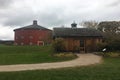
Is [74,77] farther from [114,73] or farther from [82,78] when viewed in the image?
[114,73]

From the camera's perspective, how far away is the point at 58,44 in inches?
1471

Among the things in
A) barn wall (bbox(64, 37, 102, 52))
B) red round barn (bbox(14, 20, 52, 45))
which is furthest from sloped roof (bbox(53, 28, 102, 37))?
red round barn (bbox(14, 20, 52, 45))

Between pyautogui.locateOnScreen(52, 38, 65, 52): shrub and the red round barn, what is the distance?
1671 inches

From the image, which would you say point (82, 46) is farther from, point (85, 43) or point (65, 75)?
point (65, 75)

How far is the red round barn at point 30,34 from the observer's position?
266 ft

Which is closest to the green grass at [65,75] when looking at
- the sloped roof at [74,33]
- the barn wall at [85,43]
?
the barn wall at [85,43]

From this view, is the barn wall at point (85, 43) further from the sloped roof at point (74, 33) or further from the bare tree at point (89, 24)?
the bare tree at point (89, 24)

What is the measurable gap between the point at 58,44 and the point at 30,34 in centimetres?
4499

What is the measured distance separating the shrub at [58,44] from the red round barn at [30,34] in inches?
1671

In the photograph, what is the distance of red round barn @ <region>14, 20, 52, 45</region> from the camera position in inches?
3196

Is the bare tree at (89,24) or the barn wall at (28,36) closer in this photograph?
the bare tree at (89,24)

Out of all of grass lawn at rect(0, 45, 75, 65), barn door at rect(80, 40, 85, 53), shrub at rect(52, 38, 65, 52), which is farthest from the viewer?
barn door at rect(80, 40, 85, 53)

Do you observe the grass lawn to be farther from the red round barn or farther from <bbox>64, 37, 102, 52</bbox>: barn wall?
the red round barn

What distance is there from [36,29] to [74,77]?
216ft
